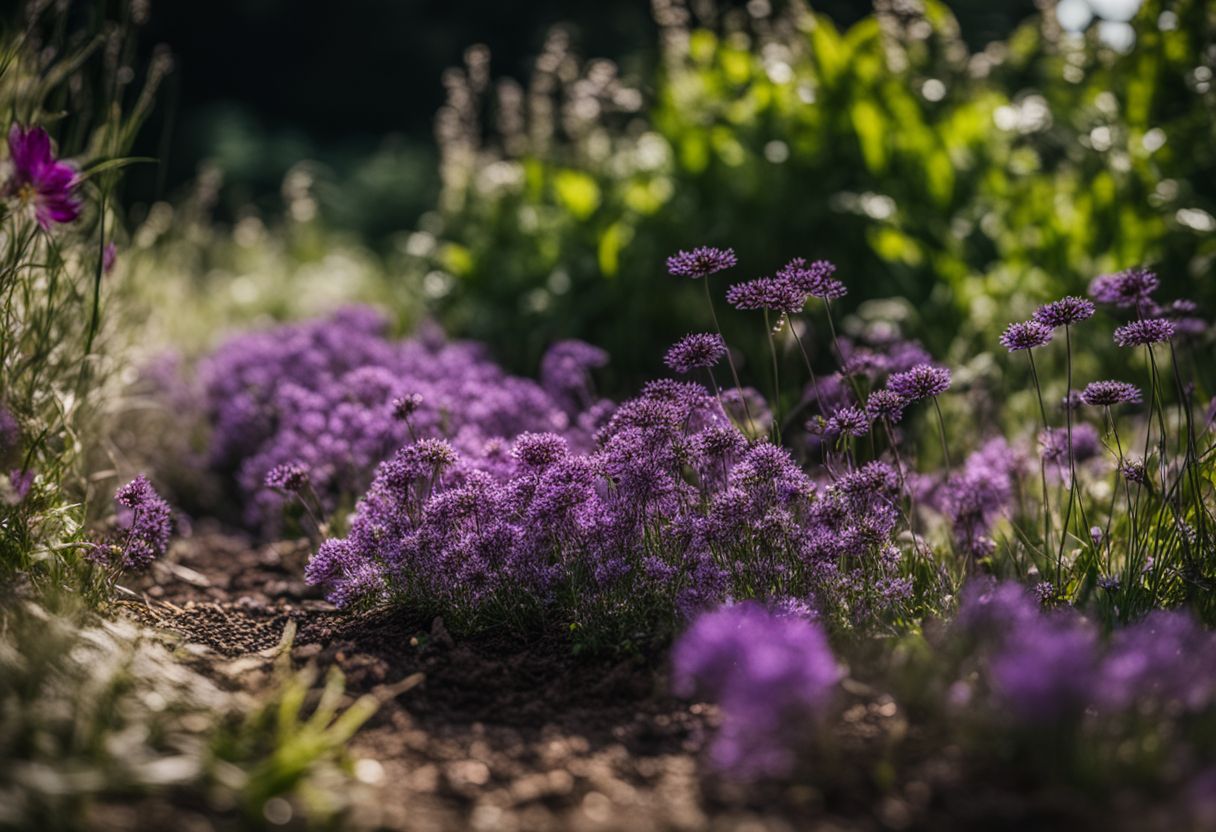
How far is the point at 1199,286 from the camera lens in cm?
428

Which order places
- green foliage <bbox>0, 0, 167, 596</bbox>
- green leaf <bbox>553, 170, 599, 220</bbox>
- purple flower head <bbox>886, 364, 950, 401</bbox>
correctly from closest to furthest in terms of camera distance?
purple flower head <bbox>886, 364, 950, 401</bbox>, green foliage <bbox>0, 0, 167, 596</bbox>, green leaf <bbox>553, 170, 599, 220</bbox>

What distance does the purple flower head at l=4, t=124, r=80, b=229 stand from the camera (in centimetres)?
260

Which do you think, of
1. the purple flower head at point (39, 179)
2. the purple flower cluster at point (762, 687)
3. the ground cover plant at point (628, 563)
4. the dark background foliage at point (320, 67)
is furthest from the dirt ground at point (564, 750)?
the dark background foliage at point (320, 67)

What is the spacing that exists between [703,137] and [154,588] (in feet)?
12.6

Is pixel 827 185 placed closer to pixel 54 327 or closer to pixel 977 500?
pixel 977 500

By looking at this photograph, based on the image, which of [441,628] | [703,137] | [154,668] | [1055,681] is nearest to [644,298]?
[703,137]

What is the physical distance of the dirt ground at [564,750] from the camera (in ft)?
5.69

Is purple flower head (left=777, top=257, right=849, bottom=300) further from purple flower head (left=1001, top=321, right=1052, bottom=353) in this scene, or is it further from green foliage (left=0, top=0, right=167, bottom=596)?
green foliage (left=0, top=0, right=167, bottom=596)

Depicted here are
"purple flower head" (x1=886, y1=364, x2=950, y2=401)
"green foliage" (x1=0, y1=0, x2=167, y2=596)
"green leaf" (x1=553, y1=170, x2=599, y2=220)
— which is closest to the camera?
"purple flower head" (x1=886, y1=364, x2=950, y2=401)

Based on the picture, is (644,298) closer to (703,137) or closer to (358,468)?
(703,137)

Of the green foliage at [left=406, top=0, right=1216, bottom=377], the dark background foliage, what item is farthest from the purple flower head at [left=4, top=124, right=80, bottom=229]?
the dark background foliage

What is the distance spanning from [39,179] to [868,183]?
13.2ft

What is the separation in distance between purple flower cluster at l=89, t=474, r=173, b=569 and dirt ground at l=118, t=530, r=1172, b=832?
7.3 inches

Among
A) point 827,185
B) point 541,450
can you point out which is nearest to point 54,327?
point 541,450
